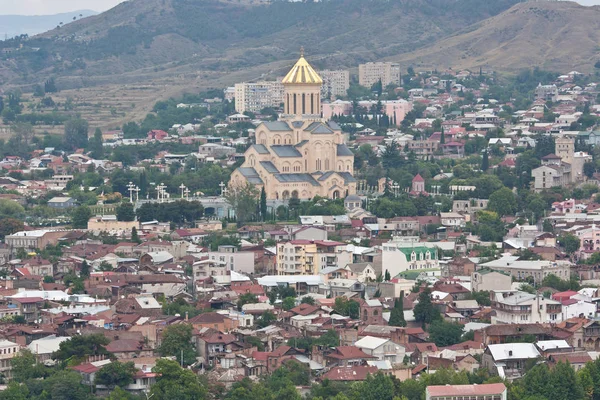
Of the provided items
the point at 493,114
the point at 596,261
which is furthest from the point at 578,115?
the point at 596,261

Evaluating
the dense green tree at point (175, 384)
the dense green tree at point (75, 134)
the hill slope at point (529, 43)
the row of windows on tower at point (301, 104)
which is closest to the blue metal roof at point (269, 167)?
the row of windows on tower at point (301, 104)

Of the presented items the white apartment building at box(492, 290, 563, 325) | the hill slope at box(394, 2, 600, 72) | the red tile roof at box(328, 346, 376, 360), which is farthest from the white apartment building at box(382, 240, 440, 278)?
the hill slope at box(394, 2, 600, 72)

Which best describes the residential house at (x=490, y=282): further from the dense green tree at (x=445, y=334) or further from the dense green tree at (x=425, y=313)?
the dense green tree at (x=445, y=334)

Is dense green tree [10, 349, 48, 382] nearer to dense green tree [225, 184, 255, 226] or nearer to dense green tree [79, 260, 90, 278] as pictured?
dense green tree [79, 260, 90, 278]

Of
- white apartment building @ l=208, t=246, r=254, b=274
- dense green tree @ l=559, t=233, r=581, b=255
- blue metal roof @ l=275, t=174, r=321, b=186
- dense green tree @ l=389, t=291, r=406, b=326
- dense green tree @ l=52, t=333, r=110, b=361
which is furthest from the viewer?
blue metal roof @ l=275, t=174, r=321, b=186

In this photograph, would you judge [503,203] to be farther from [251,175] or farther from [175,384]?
[175,384]

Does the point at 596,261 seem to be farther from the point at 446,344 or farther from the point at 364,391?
the point at 364,391

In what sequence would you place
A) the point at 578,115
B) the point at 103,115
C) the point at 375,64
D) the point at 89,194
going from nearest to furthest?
the point at 89,194 → the point at 578,115 → the point at 103,115 → the point at 375,64
